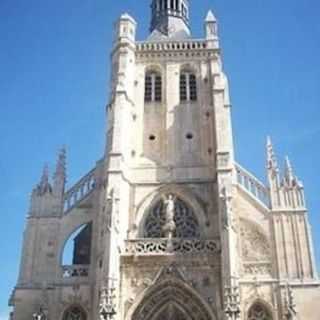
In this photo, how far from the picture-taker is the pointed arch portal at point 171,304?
20.4 metres

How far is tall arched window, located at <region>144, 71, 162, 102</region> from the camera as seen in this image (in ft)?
86.8

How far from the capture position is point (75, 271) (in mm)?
21656

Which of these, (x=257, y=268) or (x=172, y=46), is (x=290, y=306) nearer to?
(x=257, y=268)

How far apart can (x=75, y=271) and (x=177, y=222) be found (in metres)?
4.44

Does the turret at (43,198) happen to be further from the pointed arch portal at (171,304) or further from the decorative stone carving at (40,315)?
the pointed arch portal at (171,304)

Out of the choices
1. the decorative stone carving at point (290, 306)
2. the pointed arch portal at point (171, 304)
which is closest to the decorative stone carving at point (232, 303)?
the pointed arch portal at point (171, 304)

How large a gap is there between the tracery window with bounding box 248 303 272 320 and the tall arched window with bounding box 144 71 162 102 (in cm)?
1053

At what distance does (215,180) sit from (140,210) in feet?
10.8

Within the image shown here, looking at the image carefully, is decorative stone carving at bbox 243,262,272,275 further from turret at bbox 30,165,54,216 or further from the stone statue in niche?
turret at bbox 30,165,54,216

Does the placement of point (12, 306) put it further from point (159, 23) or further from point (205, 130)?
point (159, 23)

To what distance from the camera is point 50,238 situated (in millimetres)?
22203

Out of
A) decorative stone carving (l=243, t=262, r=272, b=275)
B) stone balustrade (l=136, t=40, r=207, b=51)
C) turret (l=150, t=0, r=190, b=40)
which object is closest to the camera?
decorative stone carving (l=243, t=262, r=272, b=275)

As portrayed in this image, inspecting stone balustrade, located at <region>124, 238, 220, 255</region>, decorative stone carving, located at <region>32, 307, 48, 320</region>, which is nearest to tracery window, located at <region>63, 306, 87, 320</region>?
decorative stone carving, located at <region>32, 307, 48, 320</region>

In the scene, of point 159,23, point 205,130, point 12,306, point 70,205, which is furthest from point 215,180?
point 159,23
